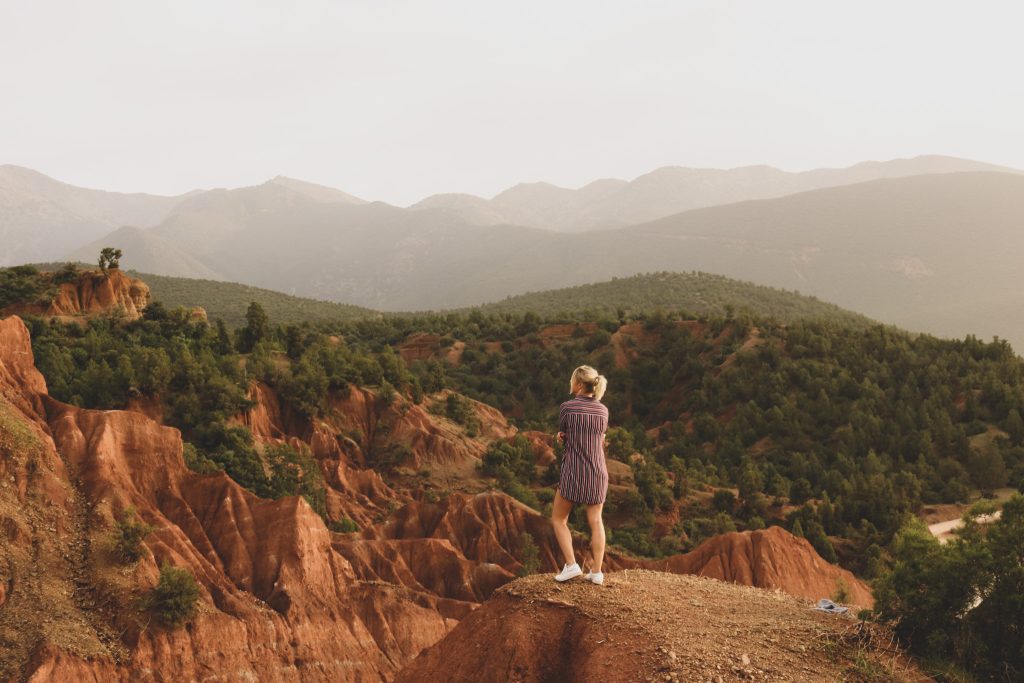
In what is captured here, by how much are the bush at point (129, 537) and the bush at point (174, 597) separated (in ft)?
2.90

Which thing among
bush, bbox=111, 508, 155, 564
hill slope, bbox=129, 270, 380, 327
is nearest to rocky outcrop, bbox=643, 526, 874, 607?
bush, bbox=111, 508, 155, 564

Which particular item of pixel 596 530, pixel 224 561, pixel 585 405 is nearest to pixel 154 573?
pixel 224 561

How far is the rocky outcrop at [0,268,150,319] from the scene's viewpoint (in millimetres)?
44438

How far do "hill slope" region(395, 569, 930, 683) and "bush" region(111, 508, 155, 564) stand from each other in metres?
10.9

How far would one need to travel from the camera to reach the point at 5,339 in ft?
76.0

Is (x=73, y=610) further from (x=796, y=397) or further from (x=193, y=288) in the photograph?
(x=193, y=288)

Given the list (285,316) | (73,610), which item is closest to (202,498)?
(73,610)

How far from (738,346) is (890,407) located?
16644mm

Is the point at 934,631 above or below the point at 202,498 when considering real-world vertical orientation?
above

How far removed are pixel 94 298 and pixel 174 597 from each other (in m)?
33.9

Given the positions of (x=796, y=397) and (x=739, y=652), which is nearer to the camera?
(x=739, y=652)

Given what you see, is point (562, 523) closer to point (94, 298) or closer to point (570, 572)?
point (570, 572)

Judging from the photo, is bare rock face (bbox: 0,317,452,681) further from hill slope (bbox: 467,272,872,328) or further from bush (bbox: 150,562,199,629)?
hill slope (bbox: 467,272,872,328)

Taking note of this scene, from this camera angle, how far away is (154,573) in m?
19.7
